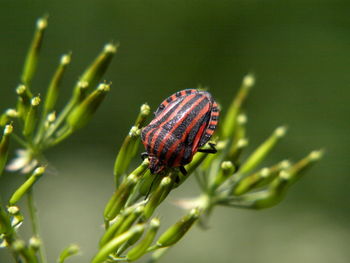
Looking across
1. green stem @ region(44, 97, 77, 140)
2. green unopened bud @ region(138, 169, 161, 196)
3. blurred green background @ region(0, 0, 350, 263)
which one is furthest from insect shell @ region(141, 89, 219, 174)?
blurred green background @ region(0, 0, 350, 263)

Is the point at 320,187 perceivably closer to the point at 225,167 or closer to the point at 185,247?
the point at 185,247

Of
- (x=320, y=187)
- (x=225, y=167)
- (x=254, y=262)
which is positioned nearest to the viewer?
(x=225, y=167)

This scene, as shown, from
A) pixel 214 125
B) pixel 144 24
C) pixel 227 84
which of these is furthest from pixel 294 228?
pixel 214 125

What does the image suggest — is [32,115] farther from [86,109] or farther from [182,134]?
[182,134]

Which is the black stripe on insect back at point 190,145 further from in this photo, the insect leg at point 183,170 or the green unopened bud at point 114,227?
the green unopened bud at point 114,227

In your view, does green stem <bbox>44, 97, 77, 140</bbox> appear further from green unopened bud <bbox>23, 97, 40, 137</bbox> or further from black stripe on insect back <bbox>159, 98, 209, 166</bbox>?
black stripe on insect back <bbox>159, 98, 209, 166</bbox>

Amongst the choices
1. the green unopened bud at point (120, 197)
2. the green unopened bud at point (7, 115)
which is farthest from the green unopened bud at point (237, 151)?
the green unopened bud at point (7, 115)
